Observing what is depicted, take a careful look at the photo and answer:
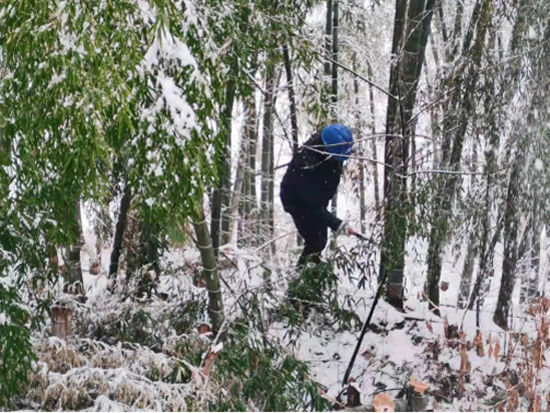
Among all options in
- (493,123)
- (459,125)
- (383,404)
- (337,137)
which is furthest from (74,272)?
(493,123)

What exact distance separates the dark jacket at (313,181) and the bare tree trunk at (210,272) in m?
1.30

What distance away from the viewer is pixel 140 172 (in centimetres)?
284

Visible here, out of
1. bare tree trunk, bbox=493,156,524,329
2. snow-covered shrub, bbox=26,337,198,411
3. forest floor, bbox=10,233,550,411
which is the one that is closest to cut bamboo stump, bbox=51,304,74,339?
forest floor, bbox=10,233,550,411

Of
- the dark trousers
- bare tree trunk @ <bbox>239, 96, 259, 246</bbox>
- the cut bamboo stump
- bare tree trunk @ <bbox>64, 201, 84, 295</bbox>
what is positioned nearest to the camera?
the cut bamboo stump

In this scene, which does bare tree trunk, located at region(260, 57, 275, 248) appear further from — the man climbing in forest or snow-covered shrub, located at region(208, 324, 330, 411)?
snow-covered shrub, located at region(208, 324, 330, 411)

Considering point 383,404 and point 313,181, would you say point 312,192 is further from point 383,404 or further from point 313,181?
point 383,404

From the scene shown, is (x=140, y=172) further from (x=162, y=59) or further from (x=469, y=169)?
(x=469, y=169)

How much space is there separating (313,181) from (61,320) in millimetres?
2122

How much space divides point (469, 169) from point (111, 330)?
2.79m

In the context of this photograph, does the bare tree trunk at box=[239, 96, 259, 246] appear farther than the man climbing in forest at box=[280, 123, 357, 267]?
Yes

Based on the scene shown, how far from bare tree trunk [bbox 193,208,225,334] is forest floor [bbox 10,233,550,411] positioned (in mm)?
96

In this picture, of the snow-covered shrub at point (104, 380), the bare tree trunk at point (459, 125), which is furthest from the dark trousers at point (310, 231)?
the snow-covered shrub at point (104, 380)

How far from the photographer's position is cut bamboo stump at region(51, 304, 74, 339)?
4309 mm

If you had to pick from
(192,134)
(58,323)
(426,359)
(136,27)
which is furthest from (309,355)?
(136,27)
